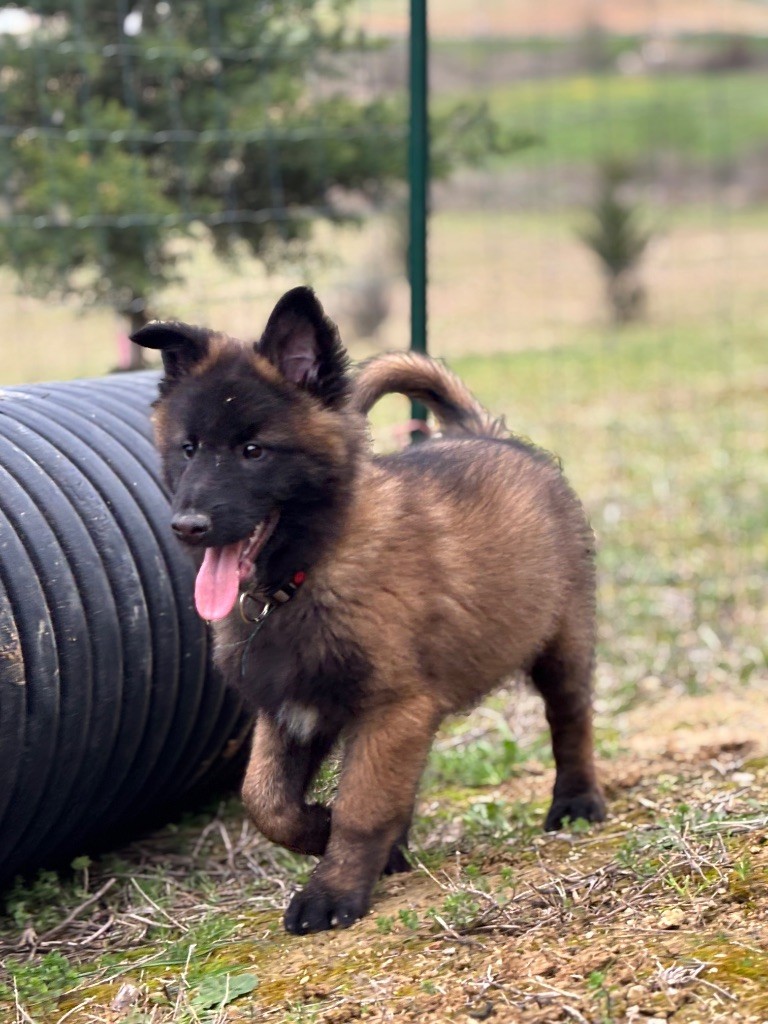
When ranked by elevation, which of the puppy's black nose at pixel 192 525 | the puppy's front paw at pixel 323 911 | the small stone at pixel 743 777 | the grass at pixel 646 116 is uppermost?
the grass at pixel 646 116

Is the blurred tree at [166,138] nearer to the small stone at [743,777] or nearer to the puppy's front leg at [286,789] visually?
the puppy's front leg at [286,789]

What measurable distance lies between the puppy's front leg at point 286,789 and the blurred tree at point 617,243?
15.6 meters

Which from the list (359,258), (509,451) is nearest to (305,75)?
(509,451)

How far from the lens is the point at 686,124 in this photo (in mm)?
28047

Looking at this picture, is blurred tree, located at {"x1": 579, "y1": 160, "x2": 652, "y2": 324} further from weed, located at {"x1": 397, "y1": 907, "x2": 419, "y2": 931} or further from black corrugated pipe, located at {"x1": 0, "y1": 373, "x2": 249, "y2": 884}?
weed, located at {"x1": 397, "y1": 907, "x2": 419, "y2": 931}

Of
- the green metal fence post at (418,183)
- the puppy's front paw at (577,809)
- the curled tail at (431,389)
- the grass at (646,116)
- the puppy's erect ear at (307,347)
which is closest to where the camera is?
the puppy's erect ear at (307,347)

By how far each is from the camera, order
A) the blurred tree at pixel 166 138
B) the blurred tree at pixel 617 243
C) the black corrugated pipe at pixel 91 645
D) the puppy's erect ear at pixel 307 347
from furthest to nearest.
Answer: the blurred tree at pixel 617 243
the blurred tree at pixel 166 138
the black corrugated pipe at pixel 91 645
the puppy's erect ear at pixel 307 347

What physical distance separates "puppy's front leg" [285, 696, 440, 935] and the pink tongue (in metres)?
0.46

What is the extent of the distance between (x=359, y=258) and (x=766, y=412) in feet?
24.3

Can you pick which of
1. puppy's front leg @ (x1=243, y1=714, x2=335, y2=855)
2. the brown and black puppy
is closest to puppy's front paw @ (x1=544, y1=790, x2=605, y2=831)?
the brown and black puppy

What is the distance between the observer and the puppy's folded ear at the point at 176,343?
3.56 m

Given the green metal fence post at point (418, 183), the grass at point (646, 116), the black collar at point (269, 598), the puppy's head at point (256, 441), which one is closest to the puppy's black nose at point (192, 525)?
the puppy's head at point (256, 441)

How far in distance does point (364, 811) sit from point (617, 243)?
1601cm

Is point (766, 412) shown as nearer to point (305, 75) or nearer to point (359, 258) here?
point (305, 75)
